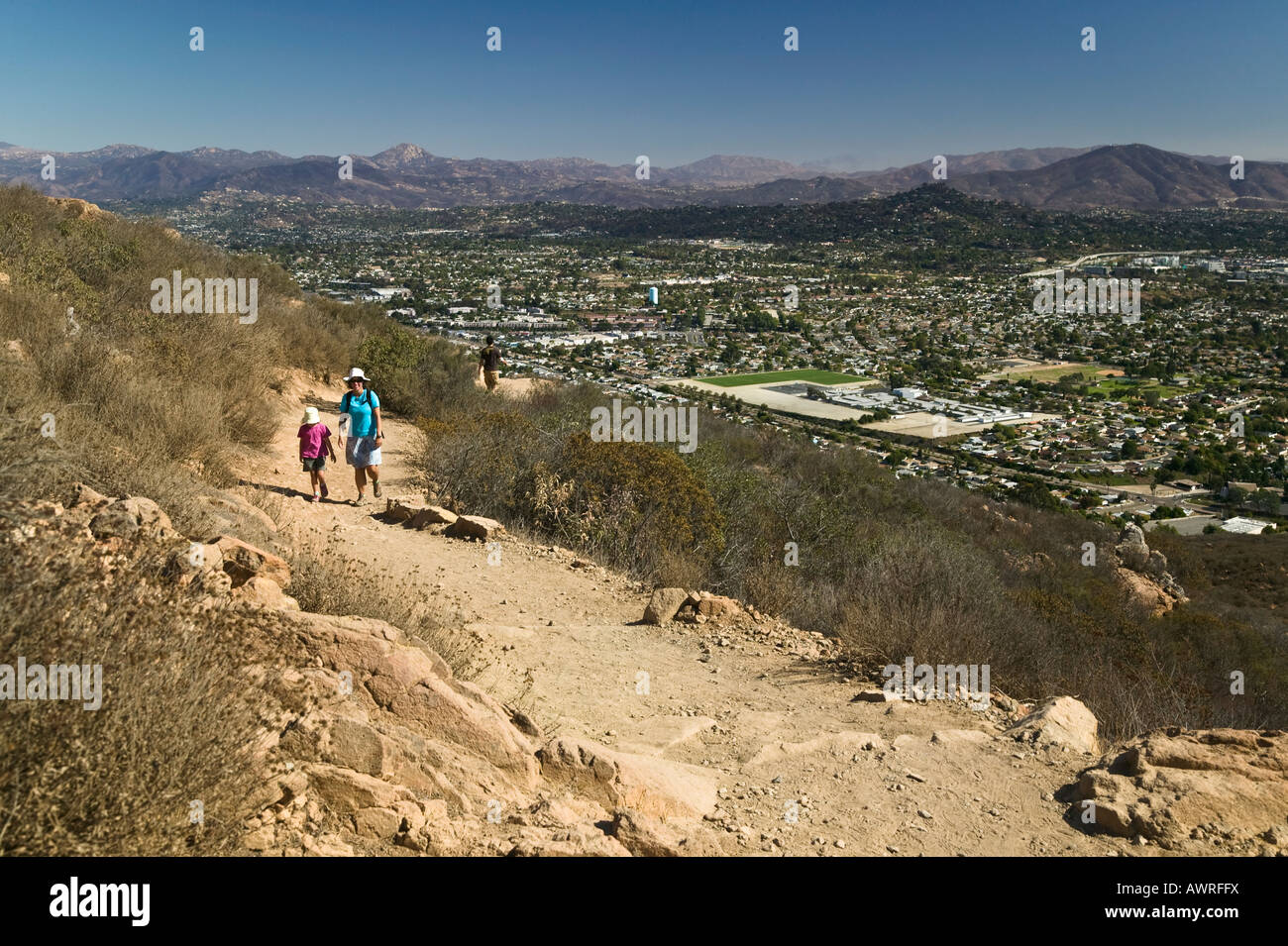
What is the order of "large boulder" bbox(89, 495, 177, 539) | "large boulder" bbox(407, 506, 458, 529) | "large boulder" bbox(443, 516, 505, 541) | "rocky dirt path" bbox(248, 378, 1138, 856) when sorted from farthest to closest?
"large boulder" bbox(407, 506, 458, 529), "large boulder" bbox(443, 516, 505, 541), "large boulder" bbox(89, 495, 177, 539), "rocky dirt path" bbox(248, 378, 1138, 856)

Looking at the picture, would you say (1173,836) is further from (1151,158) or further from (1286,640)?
(1151,158)

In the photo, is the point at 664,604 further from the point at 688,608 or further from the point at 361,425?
the point at 361,425

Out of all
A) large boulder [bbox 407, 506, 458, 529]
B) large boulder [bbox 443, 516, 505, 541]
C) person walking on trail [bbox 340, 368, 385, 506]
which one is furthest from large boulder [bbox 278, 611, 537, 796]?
person walking on trail [bbox 340, 368, 385, 506]

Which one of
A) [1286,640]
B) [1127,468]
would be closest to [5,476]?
[1286,640]

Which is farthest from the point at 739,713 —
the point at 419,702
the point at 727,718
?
the point at 419,702

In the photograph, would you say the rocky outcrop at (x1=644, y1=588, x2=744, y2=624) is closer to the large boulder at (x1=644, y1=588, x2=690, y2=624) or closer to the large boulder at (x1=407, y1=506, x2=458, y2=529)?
the large boulder at (x1=644, y1=588, x2=690, y2=624)
